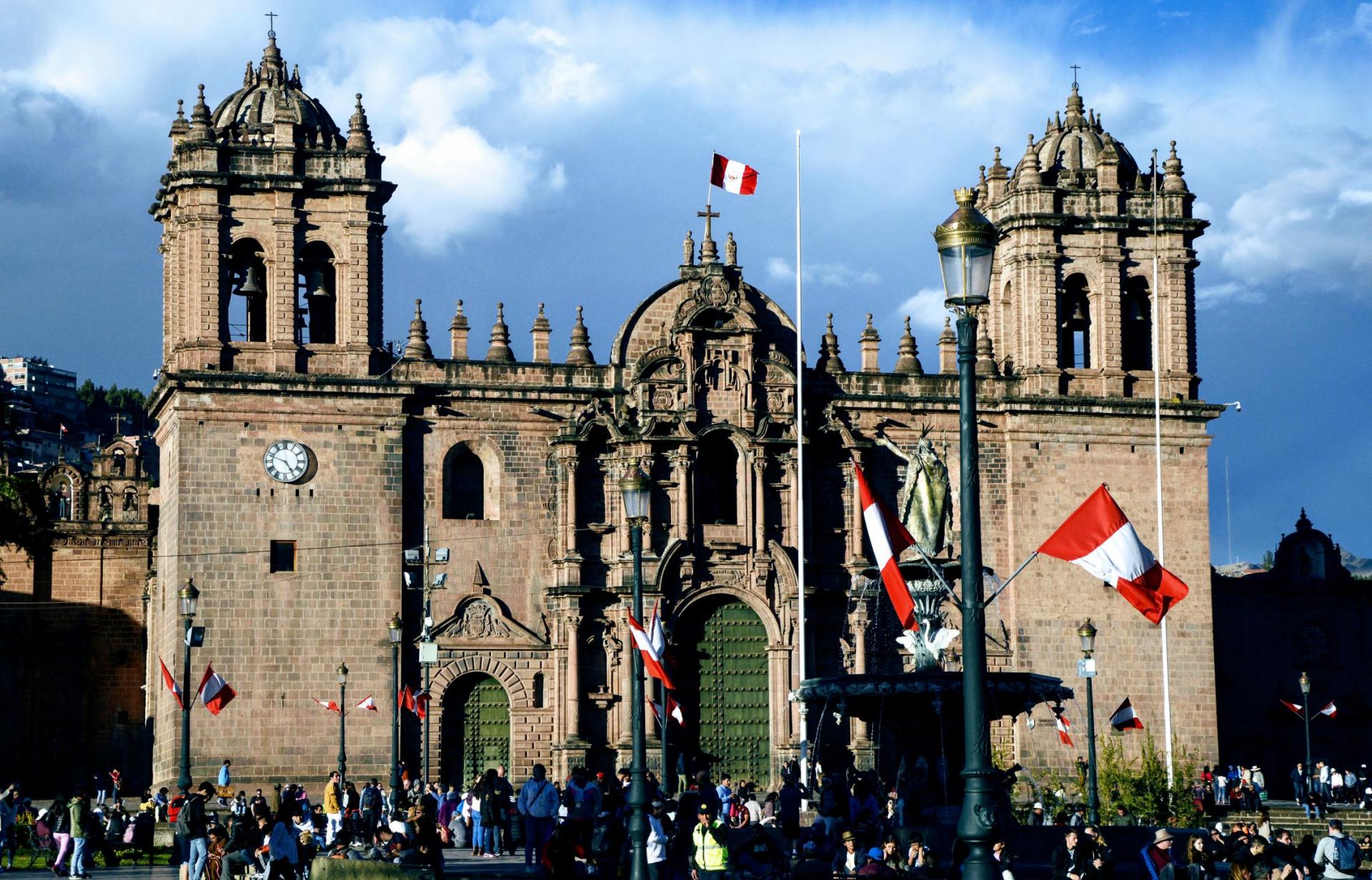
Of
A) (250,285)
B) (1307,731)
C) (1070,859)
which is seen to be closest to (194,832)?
(1070,859)

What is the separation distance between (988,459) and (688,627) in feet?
28.4

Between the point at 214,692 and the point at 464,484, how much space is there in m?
10.4

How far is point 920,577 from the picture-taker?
38625 millimetres

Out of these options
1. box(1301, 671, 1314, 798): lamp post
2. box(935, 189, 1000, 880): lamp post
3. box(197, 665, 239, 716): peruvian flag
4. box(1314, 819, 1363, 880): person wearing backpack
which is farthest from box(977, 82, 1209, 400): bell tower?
box(935, 189, 1000, 880): lamp post

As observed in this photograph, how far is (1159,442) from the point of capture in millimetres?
58156

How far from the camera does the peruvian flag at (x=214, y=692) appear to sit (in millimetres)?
47125

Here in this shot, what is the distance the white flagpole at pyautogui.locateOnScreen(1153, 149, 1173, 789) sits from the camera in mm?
56719

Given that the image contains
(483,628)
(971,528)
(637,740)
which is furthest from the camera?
(483,628)

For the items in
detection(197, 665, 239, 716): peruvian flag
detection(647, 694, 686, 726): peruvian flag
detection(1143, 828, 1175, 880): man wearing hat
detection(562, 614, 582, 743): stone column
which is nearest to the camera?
detection(1143, 828, 1175, 880): man wearing hat

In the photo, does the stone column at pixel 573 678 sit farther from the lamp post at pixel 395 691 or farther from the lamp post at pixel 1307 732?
the lamp post at pixel 1307 732

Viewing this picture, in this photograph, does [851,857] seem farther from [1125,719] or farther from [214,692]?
[1125,719]

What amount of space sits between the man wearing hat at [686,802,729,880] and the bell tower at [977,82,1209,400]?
102 ft

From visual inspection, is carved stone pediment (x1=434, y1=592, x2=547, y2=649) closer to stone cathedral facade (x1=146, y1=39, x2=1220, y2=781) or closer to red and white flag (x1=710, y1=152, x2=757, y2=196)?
stone cathedral facade (x1=146, y1=39, x2=1220, y2=781)

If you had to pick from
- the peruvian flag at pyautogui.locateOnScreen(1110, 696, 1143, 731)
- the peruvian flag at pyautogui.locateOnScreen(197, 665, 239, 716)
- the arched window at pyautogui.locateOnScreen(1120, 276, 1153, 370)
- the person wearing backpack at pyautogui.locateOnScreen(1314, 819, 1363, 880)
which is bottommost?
the person wearing backpack at pyautogui.locateOnScreen(1314, 819, 1363, 880)
